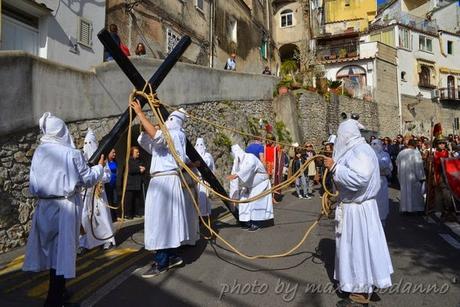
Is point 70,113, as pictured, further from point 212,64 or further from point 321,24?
point 321,24

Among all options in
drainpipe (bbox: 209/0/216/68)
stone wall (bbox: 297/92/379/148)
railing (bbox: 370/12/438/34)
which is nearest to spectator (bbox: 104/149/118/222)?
drainpipe (bbox: 209/0/216/68)

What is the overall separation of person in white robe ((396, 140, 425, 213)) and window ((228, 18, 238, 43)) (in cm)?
1774

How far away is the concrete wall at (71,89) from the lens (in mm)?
8164

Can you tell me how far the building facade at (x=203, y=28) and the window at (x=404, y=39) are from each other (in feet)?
43.4

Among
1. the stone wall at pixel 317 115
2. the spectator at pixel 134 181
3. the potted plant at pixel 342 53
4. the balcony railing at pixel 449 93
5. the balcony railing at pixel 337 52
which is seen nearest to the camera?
the spectator at pixel 134 181

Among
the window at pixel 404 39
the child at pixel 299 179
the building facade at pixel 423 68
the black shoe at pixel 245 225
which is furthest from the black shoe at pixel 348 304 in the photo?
the window at pixel 404 39

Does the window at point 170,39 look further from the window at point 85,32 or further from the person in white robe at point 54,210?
the person in white robe at point 54,210

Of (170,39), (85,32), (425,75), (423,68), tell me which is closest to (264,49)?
(170,39)

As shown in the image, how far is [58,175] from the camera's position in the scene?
458 centimetres

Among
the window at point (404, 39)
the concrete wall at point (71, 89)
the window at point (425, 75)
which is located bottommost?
the concrete wall at point (71, 89)

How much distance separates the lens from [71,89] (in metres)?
9.91

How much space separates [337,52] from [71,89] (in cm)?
3648

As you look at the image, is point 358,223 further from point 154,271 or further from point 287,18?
point 287,18

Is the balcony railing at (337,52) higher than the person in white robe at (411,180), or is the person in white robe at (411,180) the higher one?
the balcony railing at (337,52)
